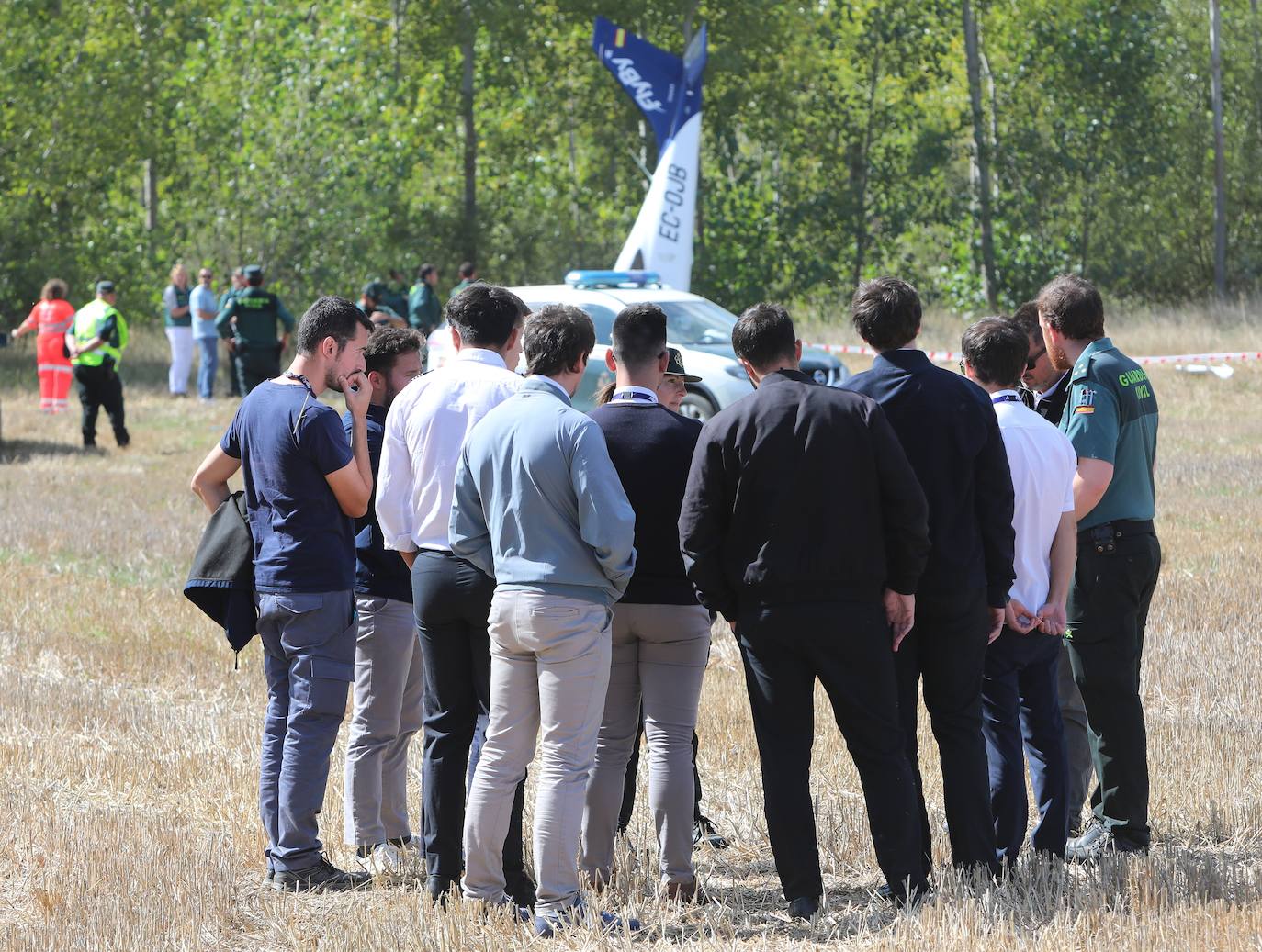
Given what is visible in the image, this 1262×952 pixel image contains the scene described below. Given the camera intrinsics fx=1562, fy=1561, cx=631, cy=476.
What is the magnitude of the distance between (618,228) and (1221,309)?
1483 centimetres

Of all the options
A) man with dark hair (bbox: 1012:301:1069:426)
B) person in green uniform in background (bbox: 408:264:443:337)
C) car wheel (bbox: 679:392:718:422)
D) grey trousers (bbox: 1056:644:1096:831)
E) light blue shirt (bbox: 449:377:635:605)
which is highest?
person in green uniform in background (bbox: 408:264:443:337)

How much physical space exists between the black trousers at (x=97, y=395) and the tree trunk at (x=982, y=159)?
67.6ft

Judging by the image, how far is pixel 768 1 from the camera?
34.8 metres

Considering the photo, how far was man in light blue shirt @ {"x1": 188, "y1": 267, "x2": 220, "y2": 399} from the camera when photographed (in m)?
23.2

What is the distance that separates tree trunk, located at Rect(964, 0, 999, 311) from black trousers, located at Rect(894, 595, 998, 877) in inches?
1167

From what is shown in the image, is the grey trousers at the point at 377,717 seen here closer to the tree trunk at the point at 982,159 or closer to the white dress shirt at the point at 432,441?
the white dress shirt at the point at 432,441

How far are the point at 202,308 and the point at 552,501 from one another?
1987cm

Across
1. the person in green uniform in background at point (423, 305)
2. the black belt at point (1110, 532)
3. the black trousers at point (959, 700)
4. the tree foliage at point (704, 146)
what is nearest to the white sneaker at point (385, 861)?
the black trousers at point (959, 700)

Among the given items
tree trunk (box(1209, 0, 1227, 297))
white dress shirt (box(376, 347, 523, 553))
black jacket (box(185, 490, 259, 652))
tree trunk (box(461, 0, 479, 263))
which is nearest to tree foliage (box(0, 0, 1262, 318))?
tree trunk (box(461, 0, 479, 263))

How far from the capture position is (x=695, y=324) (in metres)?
17.9

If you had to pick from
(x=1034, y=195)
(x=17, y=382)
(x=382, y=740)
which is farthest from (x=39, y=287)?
(x=382, y=740)

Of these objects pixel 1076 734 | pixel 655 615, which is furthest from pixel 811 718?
pixel 1076 734

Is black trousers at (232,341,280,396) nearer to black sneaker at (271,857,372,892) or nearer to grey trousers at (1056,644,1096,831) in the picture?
black sneaker at (271,857,372,892)

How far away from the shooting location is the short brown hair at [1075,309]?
5.38 metres
